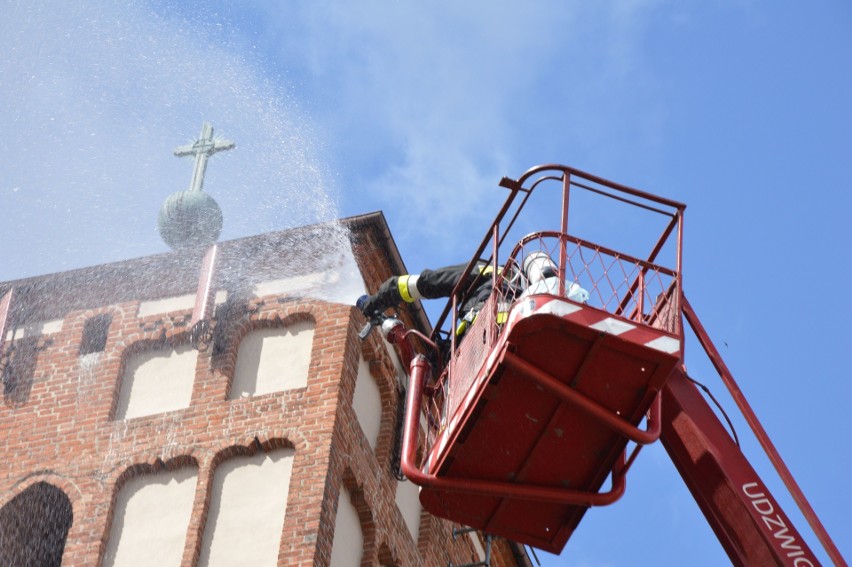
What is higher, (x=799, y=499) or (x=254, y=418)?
Answer: (x=254, y=418)

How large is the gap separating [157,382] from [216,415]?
109 cm

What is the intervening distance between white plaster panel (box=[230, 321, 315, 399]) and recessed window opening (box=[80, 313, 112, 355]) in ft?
5.58

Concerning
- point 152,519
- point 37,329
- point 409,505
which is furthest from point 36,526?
point 409,505

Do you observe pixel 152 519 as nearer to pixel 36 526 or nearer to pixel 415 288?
pixel 36 526

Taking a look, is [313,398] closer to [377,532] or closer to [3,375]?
[377,532]

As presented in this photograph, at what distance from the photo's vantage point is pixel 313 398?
1725cm

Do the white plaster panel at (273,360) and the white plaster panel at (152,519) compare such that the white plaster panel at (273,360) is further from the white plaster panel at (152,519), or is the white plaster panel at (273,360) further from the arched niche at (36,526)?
the arched niche at (36,526)

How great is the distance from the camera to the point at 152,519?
16.8 m

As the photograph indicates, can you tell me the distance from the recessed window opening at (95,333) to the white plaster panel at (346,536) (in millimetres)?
3456

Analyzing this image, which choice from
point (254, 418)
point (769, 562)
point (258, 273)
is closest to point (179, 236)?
point (258, 273)

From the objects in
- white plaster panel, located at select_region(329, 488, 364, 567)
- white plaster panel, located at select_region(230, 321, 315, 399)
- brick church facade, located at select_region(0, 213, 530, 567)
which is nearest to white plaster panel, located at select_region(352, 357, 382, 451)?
brick church facade, located at select_region(0, 213, 530, 567)

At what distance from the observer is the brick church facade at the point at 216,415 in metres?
16.6

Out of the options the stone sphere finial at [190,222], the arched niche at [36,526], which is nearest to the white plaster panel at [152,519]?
the arched niche at [36,526]

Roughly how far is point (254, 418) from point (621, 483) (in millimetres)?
4497
